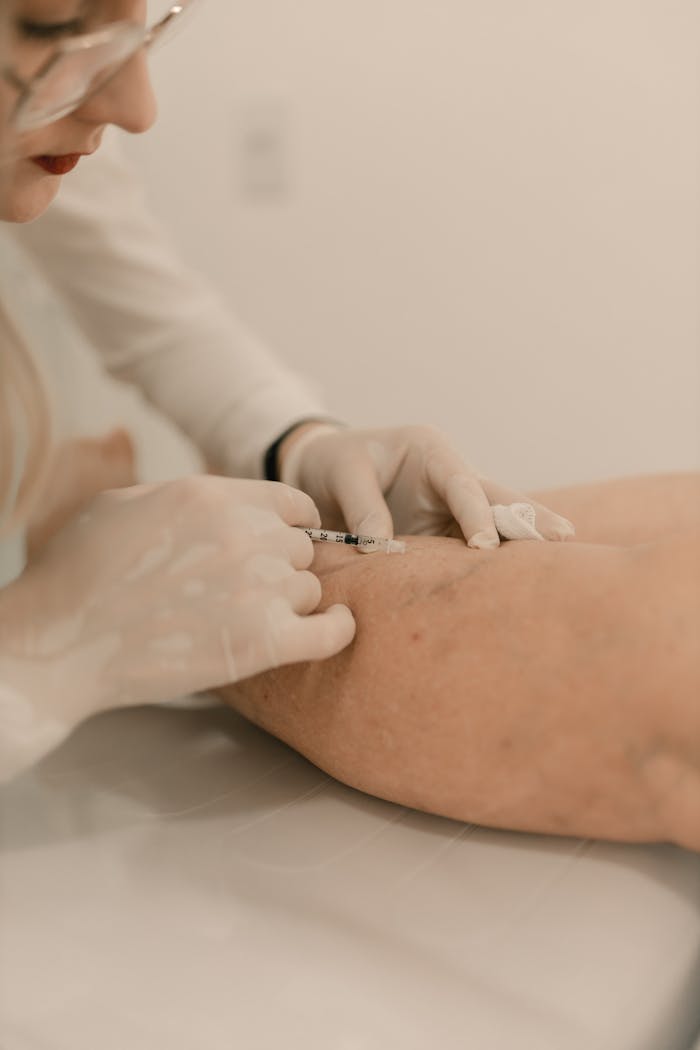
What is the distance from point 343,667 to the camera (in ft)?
2.44

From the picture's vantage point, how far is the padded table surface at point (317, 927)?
1.86 feet

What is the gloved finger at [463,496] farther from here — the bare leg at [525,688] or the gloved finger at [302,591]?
the gloved finger at [302,591]

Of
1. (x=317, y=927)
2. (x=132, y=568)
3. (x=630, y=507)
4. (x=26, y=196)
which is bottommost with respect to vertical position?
(x=317, y=927)

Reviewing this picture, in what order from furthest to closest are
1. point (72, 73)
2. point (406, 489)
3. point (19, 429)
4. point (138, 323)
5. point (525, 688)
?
point (138, 323) → point (406, 489) → point (19, 429) → point (525, 688) → point (72, 73)

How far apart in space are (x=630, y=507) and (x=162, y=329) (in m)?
0.63

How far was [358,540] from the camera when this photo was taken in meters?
0.80

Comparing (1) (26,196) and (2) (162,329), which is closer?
(1) (26,196)

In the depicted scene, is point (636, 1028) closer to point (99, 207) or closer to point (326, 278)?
point (99, 207)

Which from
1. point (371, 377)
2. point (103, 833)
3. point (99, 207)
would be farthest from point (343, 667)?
point (371, 377)

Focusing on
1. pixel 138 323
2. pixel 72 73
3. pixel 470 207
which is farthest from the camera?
pixel 470 207

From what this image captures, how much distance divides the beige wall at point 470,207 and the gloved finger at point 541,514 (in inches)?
19.1

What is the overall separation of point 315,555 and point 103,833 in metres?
0.29

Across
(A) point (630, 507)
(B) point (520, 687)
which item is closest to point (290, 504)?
(B) point (520, 687)

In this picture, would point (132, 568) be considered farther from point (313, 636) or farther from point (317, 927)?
point (317, 927)
